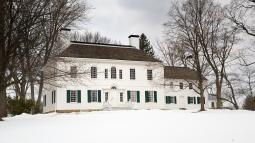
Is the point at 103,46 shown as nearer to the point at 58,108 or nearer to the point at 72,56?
the point at 72,56

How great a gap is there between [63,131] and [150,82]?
3098cm

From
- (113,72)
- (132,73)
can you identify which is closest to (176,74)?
(132,73)

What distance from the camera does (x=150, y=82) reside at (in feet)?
145

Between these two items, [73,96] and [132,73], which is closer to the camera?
[73,96]

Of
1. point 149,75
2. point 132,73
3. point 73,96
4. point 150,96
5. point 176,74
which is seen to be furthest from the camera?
point 176,74

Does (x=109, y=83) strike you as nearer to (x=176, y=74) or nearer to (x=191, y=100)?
(x=176, y=74)

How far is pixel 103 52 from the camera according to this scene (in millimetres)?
42562

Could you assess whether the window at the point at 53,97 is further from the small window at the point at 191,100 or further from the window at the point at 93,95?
the small window at the point at 191,100

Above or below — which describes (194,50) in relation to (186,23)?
below

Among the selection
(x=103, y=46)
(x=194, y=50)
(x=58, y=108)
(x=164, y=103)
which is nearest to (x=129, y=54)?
(x=103, y=46)

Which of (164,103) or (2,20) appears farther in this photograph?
(164,103)

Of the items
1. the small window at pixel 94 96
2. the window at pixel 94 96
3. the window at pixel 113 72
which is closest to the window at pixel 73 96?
the window at pixel 94 96

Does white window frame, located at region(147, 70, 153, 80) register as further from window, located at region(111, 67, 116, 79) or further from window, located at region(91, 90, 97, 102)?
window, located at region(91, 90, 97, 102)

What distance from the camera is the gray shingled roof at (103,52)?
133ft
